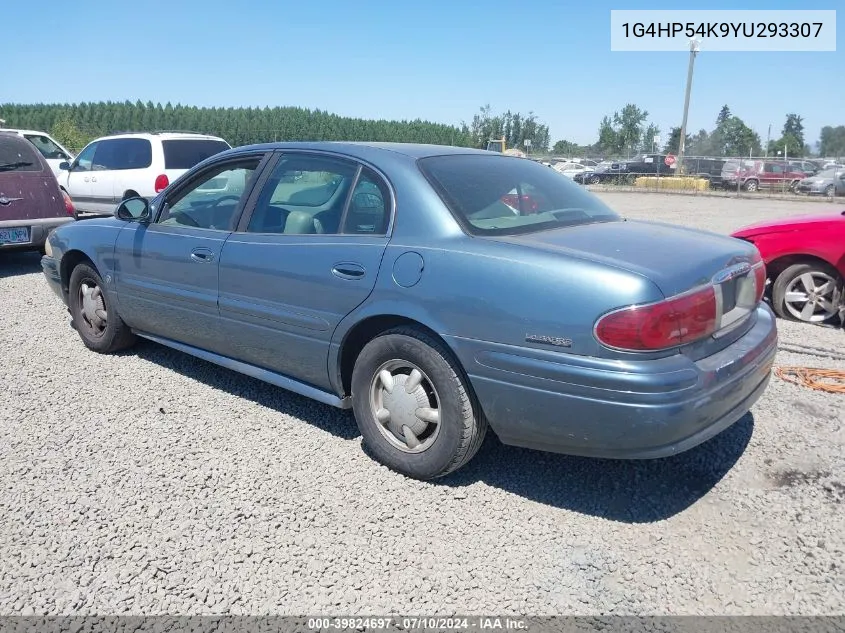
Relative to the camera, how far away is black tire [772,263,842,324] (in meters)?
6.20

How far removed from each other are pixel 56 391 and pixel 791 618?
4222 millimetres

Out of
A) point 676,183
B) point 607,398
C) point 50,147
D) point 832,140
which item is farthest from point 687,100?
point 832,140

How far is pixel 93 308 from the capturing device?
526 cm

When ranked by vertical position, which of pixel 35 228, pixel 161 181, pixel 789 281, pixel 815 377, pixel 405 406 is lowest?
pixel 815 377

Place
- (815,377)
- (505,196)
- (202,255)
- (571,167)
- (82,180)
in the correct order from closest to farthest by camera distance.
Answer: (505,196), (202,255), (815,377), (82,180), (571,167)

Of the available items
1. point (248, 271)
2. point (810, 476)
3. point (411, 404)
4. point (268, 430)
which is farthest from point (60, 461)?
point (810, 476)

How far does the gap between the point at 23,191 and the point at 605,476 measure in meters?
7.89

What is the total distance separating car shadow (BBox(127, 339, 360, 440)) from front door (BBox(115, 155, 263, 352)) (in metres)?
0.35

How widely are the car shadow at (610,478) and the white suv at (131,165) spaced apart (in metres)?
9.11

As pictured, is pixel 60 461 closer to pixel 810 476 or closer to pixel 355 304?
pixel 355 304

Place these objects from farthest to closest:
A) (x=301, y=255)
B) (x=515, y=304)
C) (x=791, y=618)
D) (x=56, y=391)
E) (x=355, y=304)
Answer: (x=56, y=391)
(x=301, y=255)
(x=355, y=304)
(x=515, y=304)
(x=791, y=618)

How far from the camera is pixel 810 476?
11.2 feet

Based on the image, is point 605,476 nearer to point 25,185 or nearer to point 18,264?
point 25,185

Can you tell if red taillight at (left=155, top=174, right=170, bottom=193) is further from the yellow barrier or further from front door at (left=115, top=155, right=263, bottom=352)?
the yellow barrier
